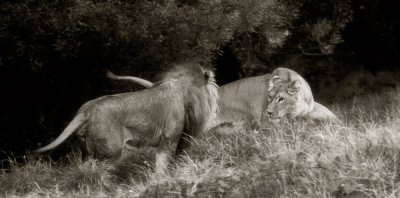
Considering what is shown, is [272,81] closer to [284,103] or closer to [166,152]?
[284,103]

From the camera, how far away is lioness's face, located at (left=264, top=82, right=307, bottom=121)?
770 centimetres

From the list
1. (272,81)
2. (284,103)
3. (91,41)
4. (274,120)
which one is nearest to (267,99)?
(272,81)

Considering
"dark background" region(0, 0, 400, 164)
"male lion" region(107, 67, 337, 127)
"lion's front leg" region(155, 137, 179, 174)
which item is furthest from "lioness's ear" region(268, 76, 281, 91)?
"lion's front leg" region(155, 137, 179, 174)

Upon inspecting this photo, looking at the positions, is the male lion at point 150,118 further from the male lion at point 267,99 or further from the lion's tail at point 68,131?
the male lion at point 267,99

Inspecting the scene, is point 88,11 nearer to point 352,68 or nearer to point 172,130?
point 172,130

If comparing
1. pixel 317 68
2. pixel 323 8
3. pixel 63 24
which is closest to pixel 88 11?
pixel 63 24

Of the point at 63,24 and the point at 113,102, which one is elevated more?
the point at 63,24

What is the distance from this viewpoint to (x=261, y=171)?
19.6 feet

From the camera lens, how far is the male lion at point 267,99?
7742mm

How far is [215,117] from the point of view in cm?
788

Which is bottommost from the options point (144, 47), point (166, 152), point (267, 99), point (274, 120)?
point (166, 152)

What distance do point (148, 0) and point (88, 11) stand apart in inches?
27.6

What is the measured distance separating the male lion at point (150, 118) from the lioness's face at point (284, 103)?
627 millimetres

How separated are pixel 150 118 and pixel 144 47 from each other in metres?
1.23
